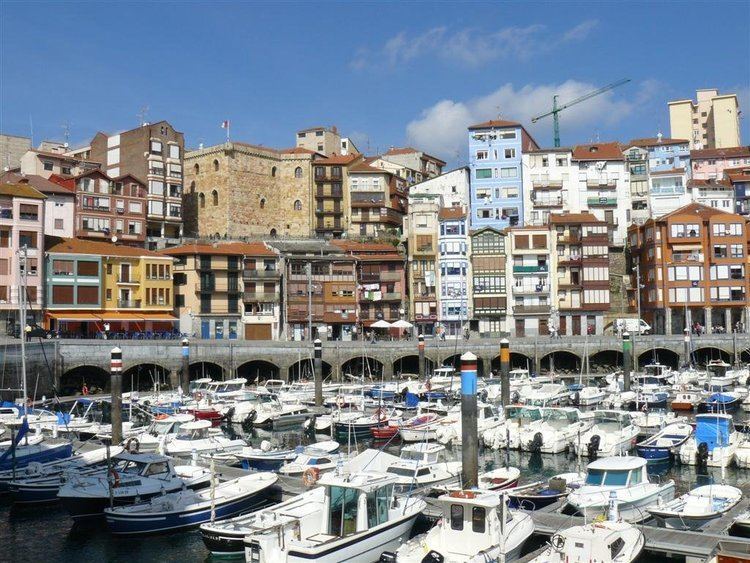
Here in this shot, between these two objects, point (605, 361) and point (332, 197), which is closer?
point (605, 361)

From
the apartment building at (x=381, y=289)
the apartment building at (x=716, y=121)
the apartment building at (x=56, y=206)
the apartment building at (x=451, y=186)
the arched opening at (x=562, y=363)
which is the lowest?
the arched opening at (x=562, y=363)

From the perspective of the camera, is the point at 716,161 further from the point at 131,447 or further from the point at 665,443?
the point at 131,447

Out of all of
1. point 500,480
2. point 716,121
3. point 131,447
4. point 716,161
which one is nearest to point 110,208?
point 131,447

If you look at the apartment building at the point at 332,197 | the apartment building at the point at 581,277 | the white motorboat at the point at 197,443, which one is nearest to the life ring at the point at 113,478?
the white motorboat at the point at 197,443

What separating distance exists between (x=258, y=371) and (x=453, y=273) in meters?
26.9

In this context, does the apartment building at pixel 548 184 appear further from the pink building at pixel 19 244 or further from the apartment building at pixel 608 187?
the pink building at pixel 19 244

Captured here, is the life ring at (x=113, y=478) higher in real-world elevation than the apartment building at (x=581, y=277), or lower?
lower

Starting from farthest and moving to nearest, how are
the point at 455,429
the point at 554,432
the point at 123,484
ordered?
the point at 455,429 < the point at 554,432 < the point at 123,484

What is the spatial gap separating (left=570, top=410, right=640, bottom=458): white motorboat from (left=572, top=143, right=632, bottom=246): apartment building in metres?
60.6

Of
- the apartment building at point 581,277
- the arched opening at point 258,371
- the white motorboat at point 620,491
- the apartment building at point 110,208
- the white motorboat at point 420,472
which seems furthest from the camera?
the apartment building at point 110,208

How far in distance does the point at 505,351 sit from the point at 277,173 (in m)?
71.7

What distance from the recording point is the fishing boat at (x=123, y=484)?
2981 cm

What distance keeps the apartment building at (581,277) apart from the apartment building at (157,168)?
49408mm

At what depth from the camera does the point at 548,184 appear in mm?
101938
